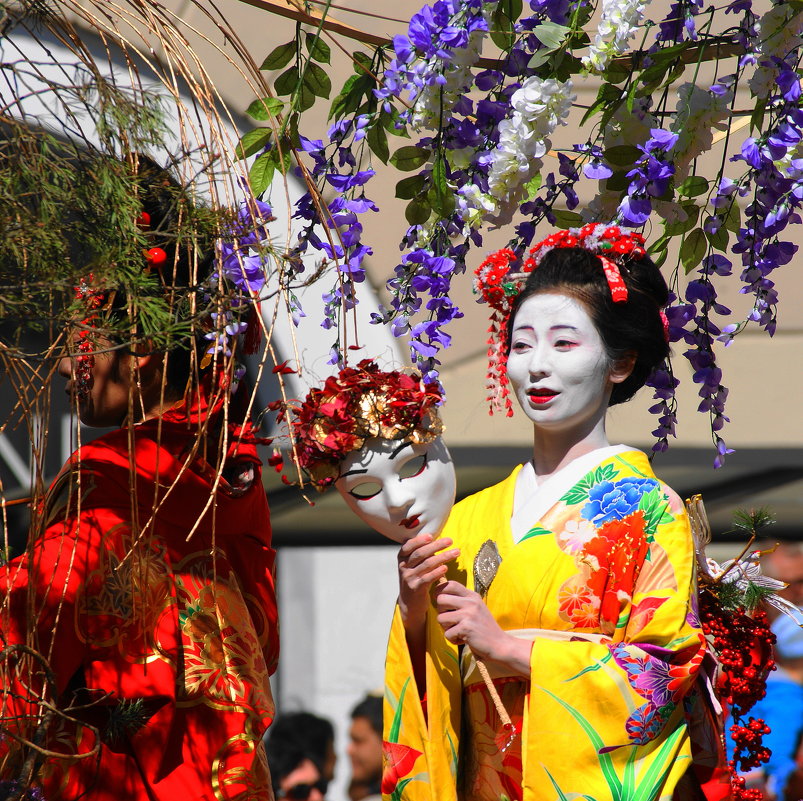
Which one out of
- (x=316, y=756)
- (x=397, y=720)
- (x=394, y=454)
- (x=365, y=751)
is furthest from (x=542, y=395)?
(x=365, y=751)

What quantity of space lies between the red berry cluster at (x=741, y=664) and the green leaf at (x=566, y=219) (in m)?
0.68

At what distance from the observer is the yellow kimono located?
69.3 inches

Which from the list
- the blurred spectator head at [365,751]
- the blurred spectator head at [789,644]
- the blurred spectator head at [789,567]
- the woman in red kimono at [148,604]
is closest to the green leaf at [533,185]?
the woman in red kimono at [148,604]

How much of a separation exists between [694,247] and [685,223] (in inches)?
1.8

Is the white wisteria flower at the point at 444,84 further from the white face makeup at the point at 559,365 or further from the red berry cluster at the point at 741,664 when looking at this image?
the red berry cluster at the point at 741,664

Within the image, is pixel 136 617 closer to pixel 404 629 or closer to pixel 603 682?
pixel 404 629

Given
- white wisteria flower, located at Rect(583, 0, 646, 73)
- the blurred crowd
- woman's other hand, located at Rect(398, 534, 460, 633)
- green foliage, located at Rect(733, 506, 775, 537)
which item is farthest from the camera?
the blurred crowd

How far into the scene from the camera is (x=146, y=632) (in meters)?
1.84

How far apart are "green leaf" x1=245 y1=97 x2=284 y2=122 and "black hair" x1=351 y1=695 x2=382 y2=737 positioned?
248 cm

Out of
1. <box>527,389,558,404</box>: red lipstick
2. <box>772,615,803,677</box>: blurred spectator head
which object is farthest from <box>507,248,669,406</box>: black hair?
<box>772,615,803,677</box>: blurred spectator head

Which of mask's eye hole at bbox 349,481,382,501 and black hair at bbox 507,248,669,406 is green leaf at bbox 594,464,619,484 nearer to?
black hair at bbox 507,248,669,406

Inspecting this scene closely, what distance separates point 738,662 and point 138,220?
1.18 metres

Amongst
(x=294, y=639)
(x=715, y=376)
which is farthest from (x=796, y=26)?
(x=294, y=639)

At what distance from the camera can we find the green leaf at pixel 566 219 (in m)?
2.12
